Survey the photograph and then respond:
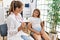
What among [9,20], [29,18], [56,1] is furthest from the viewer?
[56,1]

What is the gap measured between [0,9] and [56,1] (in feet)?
3.90

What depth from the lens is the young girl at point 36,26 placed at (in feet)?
8.05

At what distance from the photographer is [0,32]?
87.3 inches

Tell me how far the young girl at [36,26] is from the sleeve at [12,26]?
29cm

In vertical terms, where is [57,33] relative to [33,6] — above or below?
below

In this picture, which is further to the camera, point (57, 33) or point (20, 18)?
point (57, 33)

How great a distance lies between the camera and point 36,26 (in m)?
2.51

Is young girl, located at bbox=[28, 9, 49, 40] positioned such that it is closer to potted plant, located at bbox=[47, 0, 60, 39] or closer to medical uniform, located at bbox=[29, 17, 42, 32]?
medical uniform, located at bbox=[29, 17, 42, 32]

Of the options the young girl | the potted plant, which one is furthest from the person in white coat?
the potted plant

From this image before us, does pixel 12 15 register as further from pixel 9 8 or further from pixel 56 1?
pixel 56 1

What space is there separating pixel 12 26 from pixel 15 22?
0.29 ft

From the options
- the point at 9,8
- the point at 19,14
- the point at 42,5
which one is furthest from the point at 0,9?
the point at 42,5

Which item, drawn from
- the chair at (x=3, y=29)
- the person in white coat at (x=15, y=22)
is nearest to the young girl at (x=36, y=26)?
the person in white coat at (x=15, y=22)

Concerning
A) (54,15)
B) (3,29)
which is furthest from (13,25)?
(54,15)
